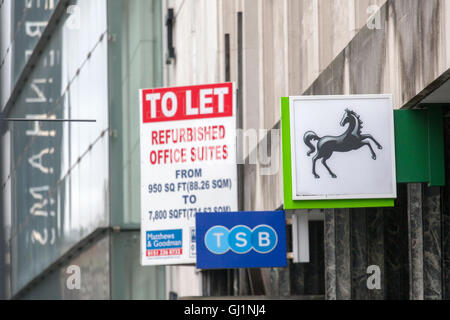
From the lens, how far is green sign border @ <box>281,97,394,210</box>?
1234cm

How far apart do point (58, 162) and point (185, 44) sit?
35.5 ft

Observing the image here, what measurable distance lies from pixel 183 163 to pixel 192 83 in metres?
10.6

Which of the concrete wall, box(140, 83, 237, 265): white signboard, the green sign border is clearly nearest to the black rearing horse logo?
the green sign border

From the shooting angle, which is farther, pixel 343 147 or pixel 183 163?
pixel 183 163

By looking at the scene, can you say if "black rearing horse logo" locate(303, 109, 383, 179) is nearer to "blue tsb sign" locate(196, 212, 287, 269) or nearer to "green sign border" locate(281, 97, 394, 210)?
"green sign border" locate(281, 97, 394, 210)

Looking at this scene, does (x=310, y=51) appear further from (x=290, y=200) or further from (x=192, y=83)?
(x=192, y=83)

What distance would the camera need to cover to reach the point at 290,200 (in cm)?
1257

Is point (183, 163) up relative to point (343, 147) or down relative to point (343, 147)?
up

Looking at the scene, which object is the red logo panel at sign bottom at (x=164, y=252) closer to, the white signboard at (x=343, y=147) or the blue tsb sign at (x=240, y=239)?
the blue tsb sign at (x=240, y=239)

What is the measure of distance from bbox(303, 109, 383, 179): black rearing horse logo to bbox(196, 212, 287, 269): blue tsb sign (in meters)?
4.40

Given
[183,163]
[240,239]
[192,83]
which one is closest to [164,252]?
[183,163]

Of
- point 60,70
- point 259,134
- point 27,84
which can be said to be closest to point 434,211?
point 259,134

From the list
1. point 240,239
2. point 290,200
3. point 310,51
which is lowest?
point 240,239

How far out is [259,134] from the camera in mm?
21453
